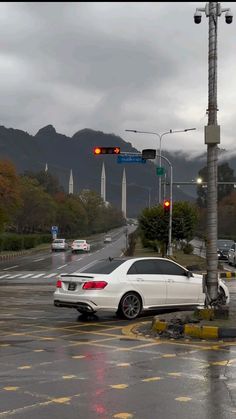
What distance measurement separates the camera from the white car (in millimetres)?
13523

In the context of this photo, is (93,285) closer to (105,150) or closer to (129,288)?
(129,288)

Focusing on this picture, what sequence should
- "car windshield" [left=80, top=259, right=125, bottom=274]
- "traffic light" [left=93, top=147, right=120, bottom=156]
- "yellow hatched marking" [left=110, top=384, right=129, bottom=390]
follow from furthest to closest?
"traffic light" [left=93, top=147, right=120, bottom=156], "car windshield" [left=80, top=259, right=125, bottom=274], "yellow hatched marking" [left=110, top=384, right=129, bottom=390]

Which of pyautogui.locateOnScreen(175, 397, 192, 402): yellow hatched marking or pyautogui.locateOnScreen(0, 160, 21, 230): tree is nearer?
pyautogui.locateOnScreen(175, 397, 192, 402): yellow hatched marking

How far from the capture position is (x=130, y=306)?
1396 cm

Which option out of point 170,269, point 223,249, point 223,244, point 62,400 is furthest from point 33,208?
point 62,400

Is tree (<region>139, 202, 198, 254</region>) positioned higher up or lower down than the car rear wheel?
higher up

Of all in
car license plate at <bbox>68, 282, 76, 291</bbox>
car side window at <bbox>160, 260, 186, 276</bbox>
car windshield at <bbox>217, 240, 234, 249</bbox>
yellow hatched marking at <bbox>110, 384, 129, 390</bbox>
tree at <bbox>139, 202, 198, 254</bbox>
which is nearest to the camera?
yellow hatched marking at <bbox>110, 384, 129, 390</bbox>

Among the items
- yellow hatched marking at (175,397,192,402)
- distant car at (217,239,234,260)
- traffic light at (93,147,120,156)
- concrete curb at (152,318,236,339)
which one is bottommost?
yellow hatched marking at (175,397,192,402)

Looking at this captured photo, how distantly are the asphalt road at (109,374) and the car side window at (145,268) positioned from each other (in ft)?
5.80

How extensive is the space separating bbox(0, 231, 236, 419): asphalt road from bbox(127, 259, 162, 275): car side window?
5.80 feet

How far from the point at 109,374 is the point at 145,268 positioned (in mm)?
6698

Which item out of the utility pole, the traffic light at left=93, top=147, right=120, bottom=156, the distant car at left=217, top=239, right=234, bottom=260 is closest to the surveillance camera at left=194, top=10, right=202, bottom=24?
the utility pole

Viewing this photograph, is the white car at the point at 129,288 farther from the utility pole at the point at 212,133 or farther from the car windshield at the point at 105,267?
the utility pole at the point at 212,133

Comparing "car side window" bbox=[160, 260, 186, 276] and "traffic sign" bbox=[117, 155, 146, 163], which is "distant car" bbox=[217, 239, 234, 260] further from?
"car side window" bbox=[160, 260, 186, 276]
